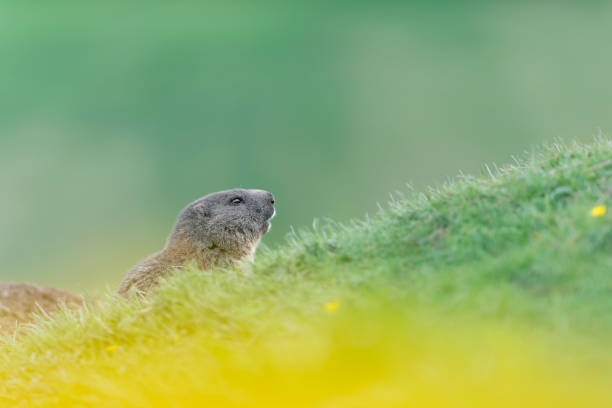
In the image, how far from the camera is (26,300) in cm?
1084

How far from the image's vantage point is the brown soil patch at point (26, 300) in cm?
1018

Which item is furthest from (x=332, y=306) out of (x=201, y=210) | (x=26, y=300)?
(x=26, y=300)

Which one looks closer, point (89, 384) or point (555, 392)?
point (555, 392)

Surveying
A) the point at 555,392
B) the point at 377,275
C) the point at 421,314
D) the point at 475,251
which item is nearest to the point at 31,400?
the point at 377,275

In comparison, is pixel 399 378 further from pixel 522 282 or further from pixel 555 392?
pixel 522 282

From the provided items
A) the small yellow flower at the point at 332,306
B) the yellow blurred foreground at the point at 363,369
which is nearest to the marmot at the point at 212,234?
the yellow blurred foreground at the point at 363,369

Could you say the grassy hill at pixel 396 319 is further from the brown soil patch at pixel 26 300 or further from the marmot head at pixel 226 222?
the brown soil patch at pixel 26 300

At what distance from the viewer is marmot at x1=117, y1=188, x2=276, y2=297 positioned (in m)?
8.24

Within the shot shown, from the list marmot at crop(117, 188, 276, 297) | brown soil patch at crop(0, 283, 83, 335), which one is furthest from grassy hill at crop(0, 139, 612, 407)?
brown soil patch at crop(0, 283, 83, 335)

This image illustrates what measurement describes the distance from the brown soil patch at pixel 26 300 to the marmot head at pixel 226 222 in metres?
2.80

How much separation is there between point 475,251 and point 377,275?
0.80m

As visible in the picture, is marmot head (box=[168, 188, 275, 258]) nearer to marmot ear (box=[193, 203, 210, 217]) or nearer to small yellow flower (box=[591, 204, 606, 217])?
marmot ear (box=[193, 203, 210, 217])

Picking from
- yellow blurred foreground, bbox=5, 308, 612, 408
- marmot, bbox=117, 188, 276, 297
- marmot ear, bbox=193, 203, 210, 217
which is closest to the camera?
yellow blurred foreground, bbox=5, 308, 612, 408

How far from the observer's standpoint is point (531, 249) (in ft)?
15.7
